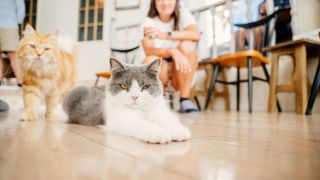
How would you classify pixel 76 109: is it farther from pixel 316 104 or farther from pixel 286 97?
pixel 286 97

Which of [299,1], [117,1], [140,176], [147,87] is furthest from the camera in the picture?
[117,1]

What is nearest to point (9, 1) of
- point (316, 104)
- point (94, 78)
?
point (94, 78)

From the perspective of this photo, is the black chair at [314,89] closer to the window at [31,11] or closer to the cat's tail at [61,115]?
the cat's tail at [61,115]

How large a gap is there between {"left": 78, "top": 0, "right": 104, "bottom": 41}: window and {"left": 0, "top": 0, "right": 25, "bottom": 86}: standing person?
44.9 inches

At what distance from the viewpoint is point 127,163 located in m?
0.31

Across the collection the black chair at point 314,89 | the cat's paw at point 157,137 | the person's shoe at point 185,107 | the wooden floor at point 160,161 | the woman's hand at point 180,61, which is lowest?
the wooden floor at point 160,161

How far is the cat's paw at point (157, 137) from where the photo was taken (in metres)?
0.47

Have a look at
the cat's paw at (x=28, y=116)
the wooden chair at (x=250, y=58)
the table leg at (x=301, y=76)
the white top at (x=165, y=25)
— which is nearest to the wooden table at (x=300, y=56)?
the table leg at (x=301, y=76)

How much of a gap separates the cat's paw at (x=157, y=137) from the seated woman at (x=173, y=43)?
3.52 ft

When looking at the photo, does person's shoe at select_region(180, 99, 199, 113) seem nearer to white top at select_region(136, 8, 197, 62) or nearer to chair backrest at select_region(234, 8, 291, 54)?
white top at select_region(136, 8, 197, 62)

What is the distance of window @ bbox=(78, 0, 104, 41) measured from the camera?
7.47 ft

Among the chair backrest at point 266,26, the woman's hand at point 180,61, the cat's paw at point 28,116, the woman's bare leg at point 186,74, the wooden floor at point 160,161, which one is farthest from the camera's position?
the chair backrest at point 266,26

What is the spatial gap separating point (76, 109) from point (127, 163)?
0.65 metres

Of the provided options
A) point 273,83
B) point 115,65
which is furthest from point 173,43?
point 115,65
